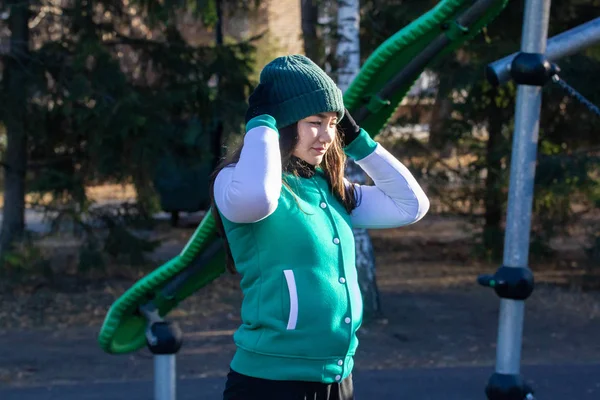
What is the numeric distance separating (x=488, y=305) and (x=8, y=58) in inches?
192

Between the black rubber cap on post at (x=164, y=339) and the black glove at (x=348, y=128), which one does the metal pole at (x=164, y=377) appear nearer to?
the black rubber cap on post at (x=164, y=339)

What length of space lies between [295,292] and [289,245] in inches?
4.7

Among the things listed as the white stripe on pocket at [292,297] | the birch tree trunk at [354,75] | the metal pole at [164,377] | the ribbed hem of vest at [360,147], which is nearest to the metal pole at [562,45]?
the ribbed hem of vest at [360,147]

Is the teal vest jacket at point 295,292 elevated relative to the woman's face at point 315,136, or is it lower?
lower

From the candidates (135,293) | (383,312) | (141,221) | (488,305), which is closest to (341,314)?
(135,293)

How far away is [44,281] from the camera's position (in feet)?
27.3

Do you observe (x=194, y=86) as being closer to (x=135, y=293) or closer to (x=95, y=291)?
(x=95, y=291)

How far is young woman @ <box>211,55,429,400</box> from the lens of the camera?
2100mm

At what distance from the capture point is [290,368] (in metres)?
2.15

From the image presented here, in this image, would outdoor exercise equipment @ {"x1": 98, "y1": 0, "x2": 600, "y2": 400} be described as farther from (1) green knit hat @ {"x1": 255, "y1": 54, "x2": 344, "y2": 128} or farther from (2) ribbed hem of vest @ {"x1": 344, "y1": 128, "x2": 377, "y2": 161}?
(1) green knit hat @ {"x1": 255, "y1": 54, "x2": 344, "y2": 128}

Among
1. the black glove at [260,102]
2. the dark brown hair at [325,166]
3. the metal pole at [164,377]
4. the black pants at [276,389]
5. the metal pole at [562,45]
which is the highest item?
the metal pole at [562,45]

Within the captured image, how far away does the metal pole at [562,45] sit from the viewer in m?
2.80

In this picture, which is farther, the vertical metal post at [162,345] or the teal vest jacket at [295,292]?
the vertical metal post at [162,345]

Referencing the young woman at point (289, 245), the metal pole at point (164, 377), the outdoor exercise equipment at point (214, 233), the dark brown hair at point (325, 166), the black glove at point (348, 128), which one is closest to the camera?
the young woman at point (289, 245)
